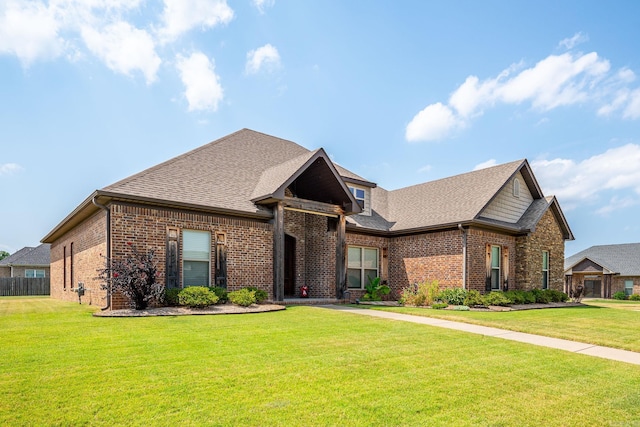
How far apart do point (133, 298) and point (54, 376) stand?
6.59 m

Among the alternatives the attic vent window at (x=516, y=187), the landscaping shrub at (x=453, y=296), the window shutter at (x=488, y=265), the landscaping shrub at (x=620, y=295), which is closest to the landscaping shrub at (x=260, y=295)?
the landscaping shrub at (x=453, y=296)

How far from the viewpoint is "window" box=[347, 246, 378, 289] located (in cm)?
1878

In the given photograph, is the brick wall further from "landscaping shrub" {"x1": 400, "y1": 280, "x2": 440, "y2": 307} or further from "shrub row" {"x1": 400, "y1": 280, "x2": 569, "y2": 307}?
"shrub row" {"x1": 400, "y1": 280, "x2": 569, "y2": 307}

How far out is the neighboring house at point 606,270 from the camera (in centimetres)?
3678

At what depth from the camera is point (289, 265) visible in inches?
694

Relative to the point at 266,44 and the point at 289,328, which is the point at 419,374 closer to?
the point at 289,328

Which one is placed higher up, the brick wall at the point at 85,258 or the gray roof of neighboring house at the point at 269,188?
the gray roof of neighboring house at the point at 269,188

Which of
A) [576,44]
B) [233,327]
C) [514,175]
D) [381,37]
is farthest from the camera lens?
[514,175]

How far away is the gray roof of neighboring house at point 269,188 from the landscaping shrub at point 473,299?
9.38ft

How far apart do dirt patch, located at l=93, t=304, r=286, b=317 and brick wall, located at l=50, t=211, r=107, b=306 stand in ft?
5.21

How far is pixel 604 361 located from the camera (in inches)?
263

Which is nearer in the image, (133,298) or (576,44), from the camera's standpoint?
(133,298)

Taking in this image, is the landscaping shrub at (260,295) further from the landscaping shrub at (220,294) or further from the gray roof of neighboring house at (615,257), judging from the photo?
the gray roof of neighboring house at (615,257)

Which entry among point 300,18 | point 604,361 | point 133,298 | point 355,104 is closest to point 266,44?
point 300,18
